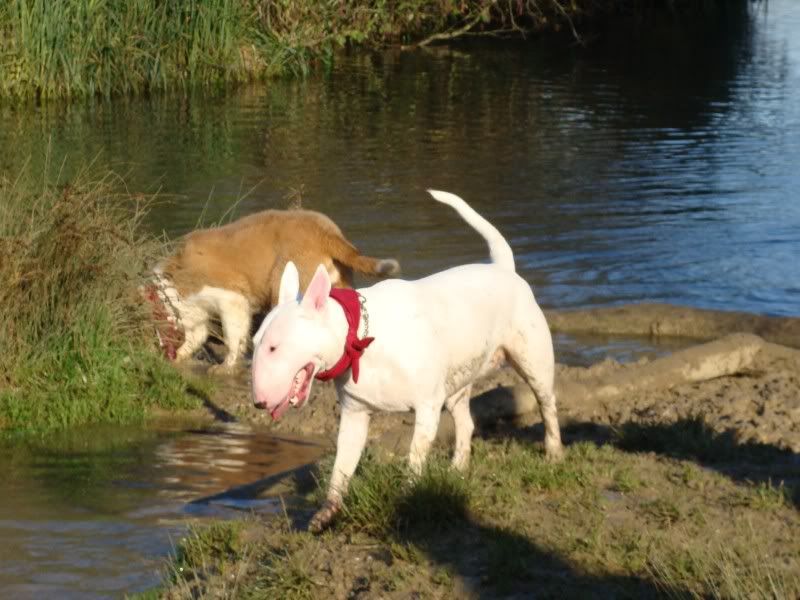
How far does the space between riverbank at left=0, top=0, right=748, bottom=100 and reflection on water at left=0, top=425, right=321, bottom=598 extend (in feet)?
49.1

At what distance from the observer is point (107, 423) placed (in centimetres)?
916

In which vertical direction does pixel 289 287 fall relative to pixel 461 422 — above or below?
above

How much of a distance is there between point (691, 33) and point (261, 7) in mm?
17478

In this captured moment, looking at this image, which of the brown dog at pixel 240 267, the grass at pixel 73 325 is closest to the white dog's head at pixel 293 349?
the grass at pixel 73 325

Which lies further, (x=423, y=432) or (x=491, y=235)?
(x=491, y=235)

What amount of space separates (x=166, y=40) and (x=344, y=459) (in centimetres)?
1980

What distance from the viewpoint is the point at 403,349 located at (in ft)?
19.5

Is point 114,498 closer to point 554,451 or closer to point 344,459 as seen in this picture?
point 344,459

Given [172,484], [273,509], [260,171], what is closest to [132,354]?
[172,484]

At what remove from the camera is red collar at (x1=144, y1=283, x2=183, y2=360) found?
994cm

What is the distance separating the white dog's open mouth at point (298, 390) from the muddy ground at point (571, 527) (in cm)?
65

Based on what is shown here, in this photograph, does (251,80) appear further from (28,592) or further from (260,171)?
Result: (28,592)

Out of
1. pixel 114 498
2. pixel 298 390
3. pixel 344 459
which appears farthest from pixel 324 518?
pixel 114 498

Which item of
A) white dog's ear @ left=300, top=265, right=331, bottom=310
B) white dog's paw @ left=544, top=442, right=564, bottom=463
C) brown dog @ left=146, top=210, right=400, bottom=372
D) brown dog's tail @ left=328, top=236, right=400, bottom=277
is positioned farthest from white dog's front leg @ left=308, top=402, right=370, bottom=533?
brown dog @ left=146, top=210, right=400, bottom=372
